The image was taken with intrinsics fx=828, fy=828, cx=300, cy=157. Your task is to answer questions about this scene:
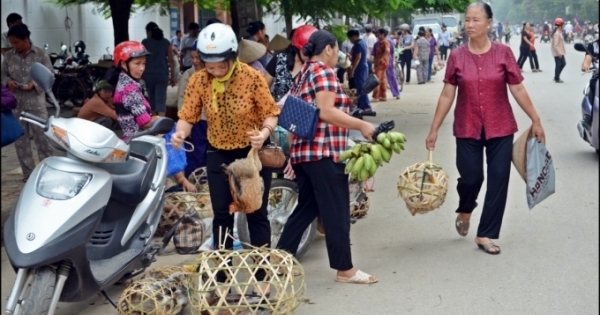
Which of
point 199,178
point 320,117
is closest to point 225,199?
point 320,117

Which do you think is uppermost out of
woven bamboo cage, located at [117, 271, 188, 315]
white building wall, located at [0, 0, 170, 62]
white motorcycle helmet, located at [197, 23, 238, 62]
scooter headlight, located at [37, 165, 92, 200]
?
white building wall, located at [0, 0, 170, 62]

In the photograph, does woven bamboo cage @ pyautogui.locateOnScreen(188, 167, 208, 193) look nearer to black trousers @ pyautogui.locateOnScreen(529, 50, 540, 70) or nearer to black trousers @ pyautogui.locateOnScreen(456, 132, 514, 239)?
black trousers @ pyautogui.locateOnScreen(456, 132, 514, 239)

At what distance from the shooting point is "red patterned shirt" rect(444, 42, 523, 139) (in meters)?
6.07

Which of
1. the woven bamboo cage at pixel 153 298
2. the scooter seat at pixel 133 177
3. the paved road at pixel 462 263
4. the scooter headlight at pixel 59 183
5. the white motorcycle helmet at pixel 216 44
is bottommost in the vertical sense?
the paved road at pixel 462 263

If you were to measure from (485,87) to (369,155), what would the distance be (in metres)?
1.32

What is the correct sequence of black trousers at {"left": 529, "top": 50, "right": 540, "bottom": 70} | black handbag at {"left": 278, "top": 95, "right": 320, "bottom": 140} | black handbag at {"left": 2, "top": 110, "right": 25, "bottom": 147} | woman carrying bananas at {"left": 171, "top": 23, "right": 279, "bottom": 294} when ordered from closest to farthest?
black handbag at {"left": 2, "top": 110, "right": 25, "bottom": 147}
woman carrying bananas at {"left": 171, "top": 23, "right": 279, "bottom": 294}
black handbag at {"left": 278, "top": 95, "right": 320, "bottom": 140}
black trousers at {"left": 529, "top": 50, "right": 540, "bottom": 70}

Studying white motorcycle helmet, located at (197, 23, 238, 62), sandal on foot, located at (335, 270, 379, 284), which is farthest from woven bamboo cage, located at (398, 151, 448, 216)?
white motorcycle helmet, located at (197, 23, 238, 62)

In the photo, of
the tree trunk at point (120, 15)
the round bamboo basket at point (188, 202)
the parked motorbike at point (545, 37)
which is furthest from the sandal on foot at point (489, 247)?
the parked motorbike at point (545, 37)

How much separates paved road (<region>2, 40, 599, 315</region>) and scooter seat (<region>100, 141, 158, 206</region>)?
75 centimetres

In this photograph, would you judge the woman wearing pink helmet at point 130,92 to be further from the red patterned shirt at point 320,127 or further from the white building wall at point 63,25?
the white building wall at point 63,25

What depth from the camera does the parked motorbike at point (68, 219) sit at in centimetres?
424

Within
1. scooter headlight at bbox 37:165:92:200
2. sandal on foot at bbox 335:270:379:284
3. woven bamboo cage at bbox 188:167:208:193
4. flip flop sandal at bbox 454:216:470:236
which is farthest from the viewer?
woven bamboo cage at bbox 188:167:208:193

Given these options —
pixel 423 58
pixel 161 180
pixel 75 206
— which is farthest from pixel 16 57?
pixel 423 58

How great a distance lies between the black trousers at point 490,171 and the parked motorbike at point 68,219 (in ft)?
8.40
